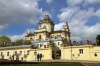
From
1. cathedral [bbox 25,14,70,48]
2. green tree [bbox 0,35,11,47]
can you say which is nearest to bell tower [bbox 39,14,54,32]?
cathedral [bbox 25,14,70,48]

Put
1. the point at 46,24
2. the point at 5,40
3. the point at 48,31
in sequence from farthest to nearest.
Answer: the point at 48,31 < the point at 46,24 < the point at 5,40

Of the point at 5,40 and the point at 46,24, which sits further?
the point at 46,24

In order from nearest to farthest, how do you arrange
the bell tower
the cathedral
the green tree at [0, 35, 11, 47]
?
1. the green tree at [0, 35, 11, 47]
2. the cathedral
3. the bell tower

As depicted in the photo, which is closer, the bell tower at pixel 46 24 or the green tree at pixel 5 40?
the green tree at pixel 5 40

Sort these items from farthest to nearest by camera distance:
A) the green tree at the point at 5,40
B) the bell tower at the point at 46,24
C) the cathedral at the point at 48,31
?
the bell tower at the point at 46,24 → the cathedral at the point at 48,31 → the green tree at the point at 5,40

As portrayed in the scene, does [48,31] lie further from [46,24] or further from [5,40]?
[5,40]

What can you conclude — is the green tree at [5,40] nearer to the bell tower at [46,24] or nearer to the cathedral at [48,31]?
the cathedral at [48,31]

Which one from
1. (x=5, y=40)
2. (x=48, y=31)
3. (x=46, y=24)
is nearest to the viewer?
(x=5, y=40)

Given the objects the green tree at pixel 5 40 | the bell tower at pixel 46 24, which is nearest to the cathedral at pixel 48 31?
the bell tower at pixel 46 24

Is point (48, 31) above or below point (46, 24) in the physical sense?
below

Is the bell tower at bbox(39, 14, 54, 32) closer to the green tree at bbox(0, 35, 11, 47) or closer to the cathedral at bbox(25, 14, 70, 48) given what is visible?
the cathedral at bbox(25, 14, 70, 48)

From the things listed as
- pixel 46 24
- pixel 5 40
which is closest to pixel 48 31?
pixel 46 24

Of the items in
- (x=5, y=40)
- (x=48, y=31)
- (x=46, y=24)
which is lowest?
(x=5, y=40)

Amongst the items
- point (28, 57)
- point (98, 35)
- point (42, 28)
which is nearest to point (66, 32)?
point (42, 28)
